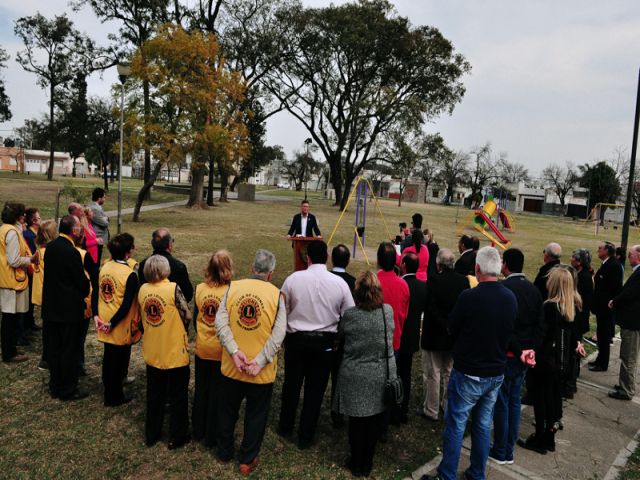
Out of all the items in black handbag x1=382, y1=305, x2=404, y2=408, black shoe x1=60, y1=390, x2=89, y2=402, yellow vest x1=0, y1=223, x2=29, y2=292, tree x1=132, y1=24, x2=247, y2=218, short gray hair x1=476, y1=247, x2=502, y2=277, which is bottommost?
black shoe x1=60, y1=390, x2=89, y2=402

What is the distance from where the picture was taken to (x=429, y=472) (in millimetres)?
3854

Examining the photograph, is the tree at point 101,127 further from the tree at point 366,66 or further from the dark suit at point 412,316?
the dark suit at point 412,316

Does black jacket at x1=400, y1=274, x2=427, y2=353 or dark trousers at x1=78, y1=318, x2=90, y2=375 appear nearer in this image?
black jacket at x1=400, y1=274, x2=427, y2=353

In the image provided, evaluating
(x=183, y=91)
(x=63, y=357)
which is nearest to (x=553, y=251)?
(x=63, y=357)

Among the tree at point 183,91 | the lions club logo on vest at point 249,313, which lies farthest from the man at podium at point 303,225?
the tree at point 183,91

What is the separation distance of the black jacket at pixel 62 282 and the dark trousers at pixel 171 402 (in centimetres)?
131

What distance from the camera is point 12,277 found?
531 cm

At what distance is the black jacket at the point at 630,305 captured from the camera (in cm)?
540

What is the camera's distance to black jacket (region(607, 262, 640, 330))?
5402 millimetres

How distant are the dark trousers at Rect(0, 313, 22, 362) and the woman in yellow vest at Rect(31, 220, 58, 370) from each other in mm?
350

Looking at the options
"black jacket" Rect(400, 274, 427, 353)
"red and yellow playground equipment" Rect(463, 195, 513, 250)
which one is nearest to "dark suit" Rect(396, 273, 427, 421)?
"black jacket" Rect(400, 274, 427, 353)

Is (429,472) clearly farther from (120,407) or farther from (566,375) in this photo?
(120,407)

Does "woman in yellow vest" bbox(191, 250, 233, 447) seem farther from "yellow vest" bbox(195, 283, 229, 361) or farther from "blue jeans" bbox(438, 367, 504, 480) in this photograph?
"blue jeans" bbox(438, 367, 504, 480)

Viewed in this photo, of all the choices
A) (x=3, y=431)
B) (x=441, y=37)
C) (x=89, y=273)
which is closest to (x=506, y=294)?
(x=89, y=273)
